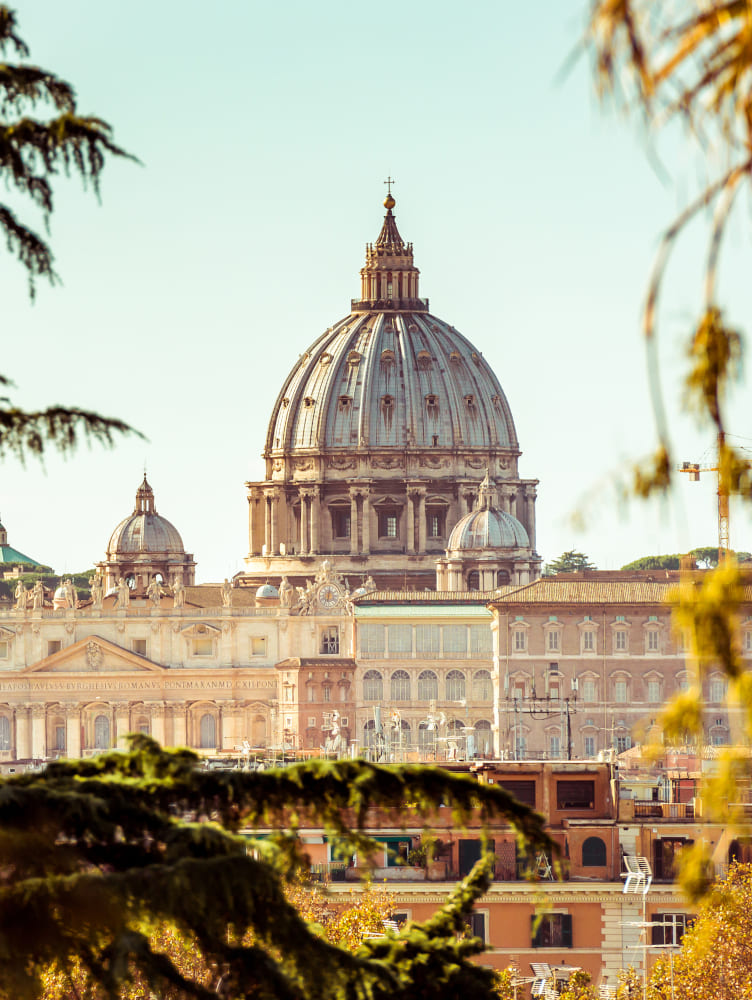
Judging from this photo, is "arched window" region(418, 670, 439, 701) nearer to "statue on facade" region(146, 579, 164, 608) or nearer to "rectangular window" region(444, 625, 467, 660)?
"rectangular window" region(444, 625, 467, 660)

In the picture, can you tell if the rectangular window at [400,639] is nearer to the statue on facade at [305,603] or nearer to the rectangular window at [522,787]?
the statue on facade at [305,603]

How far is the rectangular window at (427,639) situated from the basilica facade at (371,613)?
10 centimetres

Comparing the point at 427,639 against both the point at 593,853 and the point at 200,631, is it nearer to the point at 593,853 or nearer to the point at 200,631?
the point at 200,631

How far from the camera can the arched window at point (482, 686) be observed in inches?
4678

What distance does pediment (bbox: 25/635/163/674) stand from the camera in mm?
133125

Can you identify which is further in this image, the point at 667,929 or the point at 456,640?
the point at 456,640

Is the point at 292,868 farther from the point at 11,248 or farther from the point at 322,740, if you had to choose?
the point at 322,740

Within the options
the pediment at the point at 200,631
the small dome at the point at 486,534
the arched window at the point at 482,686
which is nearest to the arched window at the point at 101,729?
the pediment at the point at 200,631

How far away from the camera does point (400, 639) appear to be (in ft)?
397

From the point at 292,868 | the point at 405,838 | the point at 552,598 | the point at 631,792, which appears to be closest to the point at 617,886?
the point at 405,838

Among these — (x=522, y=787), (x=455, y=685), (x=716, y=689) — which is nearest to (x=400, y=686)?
(x=455, y=685)

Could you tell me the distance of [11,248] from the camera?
1116cm

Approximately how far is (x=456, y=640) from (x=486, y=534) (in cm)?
1896

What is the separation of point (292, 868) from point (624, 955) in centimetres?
3348
